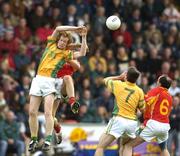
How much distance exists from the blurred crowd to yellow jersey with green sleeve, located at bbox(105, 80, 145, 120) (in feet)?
17.7

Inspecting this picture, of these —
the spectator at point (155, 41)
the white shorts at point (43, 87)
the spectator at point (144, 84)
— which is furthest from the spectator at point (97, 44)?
the white shorts at point (43, 87)

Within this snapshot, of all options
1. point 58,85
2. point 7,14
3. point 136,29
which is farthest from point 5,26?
point 58,85

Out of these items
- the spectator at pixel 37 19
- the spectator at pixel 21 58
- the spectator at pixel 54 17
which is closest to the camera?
the spectator at pixel 21 58

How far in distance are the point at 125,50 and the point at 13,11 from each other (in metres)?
3.77

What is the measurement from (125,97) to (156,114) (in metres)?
0.95

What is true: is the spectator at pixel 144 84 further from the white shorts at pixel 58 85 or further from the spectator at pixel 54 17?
the white shorts at pixel 58 85

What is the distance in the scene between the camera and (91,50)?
28.8 meters

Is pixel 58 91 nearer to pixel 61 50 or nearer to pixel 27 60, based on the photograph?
pixel 61 50

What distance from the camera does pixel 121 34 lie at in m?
30.0

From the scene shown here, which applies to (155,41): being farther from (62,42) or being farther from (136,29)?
(62,42)

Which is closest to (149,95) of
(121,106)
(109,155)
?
(121,106)

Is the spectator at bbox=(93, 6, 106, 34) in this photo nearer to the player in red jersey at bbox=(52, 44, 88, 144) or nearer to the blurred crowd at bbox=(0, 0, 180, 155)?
the blurred crowd at bbox=(0, 0, 180, 155)

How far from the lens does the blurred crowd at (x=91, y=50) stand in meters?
26.0

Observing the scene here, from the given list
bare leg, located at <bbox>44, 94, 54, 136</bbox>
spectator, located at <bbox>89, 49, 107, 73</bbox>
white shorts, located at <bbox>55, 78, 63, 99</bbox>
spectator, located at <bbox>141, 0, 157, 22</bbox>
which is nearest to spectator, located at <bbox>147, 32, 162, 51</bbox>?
spectator, located at <bbox>141, 0, 157, 22</bbox>
